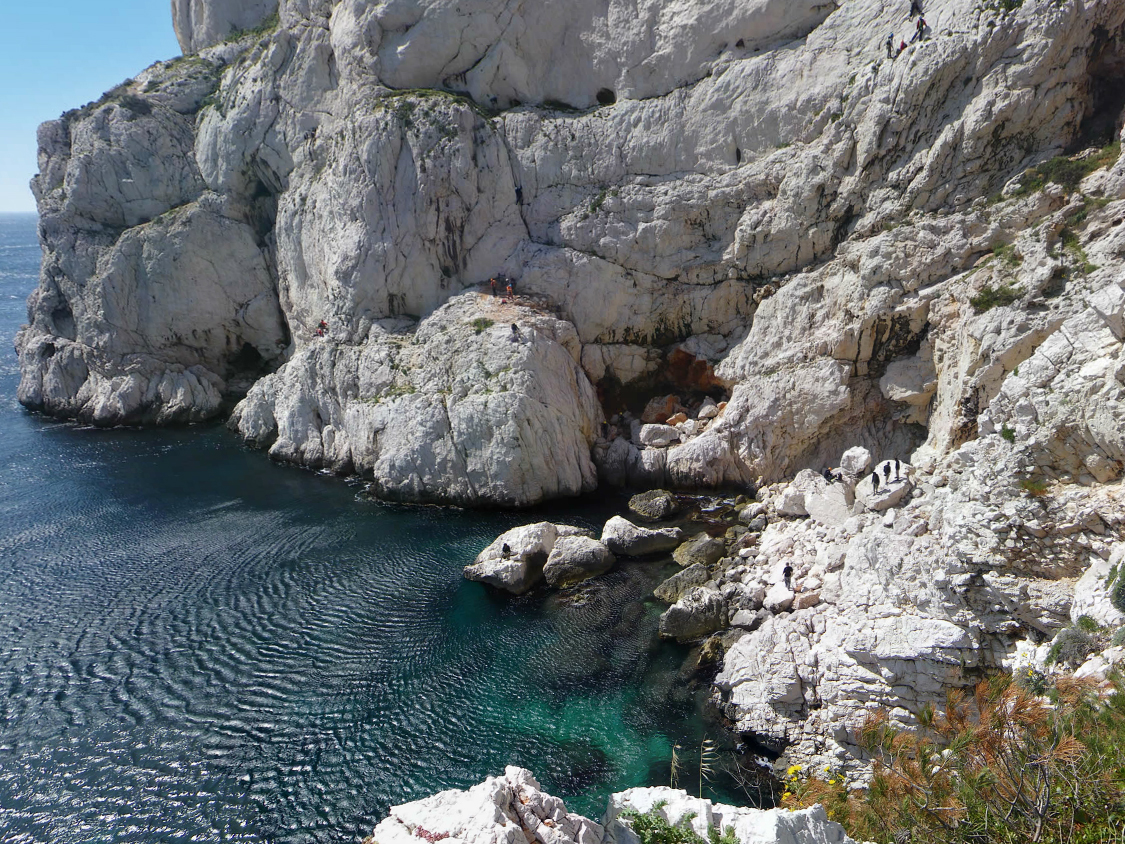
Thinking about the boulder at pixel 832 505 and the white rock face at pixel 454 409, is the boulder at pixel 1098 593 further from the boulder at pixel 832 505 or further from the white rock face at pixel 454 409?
the white rock face at pixel 454 409

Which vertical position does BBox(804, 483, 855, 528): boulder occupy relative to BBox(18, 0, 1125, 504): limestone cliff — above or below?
below

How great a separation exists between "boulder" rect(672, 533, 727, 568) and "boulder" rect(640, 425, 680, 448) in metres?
8.93

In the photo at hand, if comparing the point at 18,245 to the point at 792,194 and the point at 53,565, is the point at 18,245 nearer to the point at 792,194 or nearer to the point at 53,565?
the point at 53,565

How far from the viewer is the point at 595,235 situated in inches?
1663

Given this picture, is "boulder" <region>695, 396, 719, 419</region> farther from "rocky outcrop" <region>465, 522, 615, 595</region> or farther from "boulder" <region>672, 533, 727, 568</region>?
"rocky outcrop" <region>465, 522, 615, 595</region>

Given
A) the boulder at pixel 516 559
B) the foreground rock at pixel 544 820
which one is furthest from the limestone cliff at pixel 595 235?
the foreground rock at pixel 544 820

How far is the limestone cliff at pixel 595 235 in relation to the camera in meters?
28.7

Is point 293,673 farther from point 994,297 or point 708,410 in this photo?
point 994,297

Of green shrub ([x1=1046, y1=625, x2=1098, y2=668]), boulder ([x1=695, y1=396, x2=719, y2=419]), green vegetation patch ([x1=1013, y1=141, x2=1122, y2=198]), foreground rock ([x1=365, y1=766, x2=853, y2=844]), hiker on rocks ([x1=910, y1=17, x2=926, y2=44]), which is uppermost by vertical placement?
hiker on rocks ([x1=910, y1=17, x2=926, y2=44])

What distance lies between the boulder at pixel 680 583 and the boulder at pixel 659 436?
38.5 feet

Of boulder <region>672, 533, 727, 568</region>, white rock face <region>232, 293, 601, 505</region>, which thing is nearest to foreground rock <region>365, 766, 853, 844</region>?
boulder <region>672, 533, 727, 568</region>

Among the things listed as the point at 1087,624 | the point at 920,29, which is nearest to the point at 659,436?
the point at 920,29

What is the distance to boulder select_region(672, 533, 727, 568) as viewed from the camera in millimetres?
29641

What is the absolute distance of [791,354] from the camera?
35.3 m
